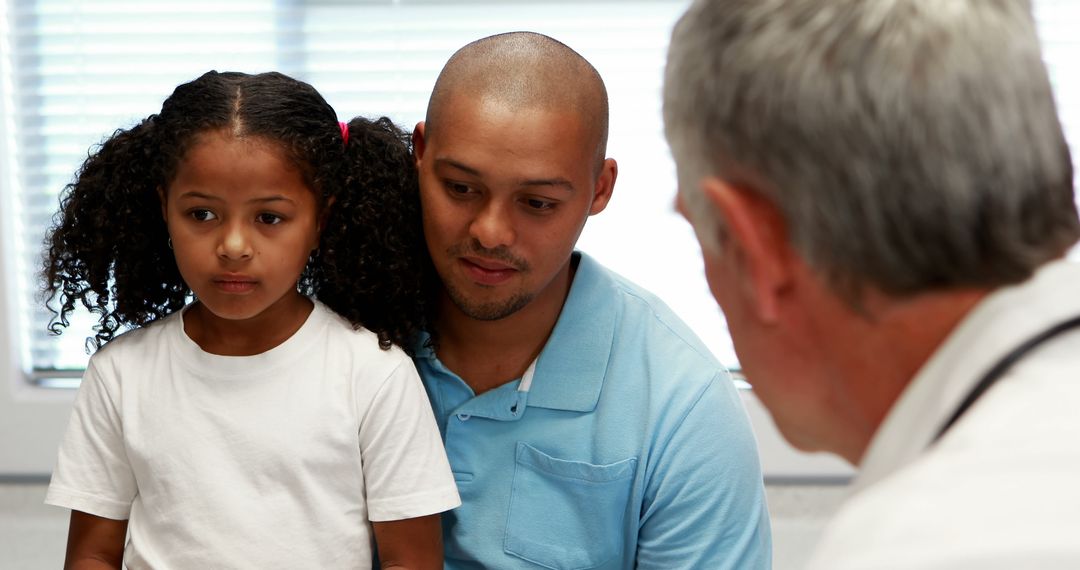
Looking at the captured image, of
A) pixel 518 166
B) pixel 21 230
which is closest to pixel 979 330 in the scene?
pixel 518 166

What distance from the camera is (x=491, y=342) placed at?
153 cm

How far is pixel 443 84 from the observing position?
58.0 inches

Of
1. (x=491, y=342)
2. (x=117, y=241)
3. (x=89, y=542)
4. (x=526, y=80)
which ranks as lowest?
(x=89, y=542)

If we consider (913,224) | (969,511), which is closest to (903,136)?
(913,224)

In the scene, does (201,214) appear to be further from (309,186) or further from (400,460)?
(400,460)

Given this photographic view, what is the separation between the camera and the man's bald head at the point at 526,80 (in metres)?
1.41

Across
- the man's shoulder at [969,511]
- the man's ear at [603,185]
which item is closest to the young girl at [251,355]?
the man's ear at [603,185]

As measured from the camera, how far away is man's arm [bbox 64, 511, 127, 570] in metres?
1.40

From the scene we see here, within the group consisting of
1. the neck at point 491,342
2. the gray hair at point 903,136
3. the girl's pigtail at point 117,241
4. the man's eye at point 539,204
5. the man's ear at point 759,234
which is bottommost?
the neck at point 491,342

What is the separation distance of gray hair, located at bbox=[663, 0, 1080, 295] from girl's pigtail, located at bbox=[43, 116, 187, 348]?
2.84ft

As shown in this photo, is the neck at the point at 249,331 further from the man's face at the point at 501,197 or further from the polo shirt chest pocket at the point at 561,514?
the polo shirt chest pocket at the point at 561,514

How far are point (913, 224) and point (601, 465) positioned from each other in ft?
2.62

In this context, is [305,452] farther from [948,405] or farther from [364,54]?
[364,54]

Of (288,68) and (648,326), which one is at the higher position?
(288,68)
